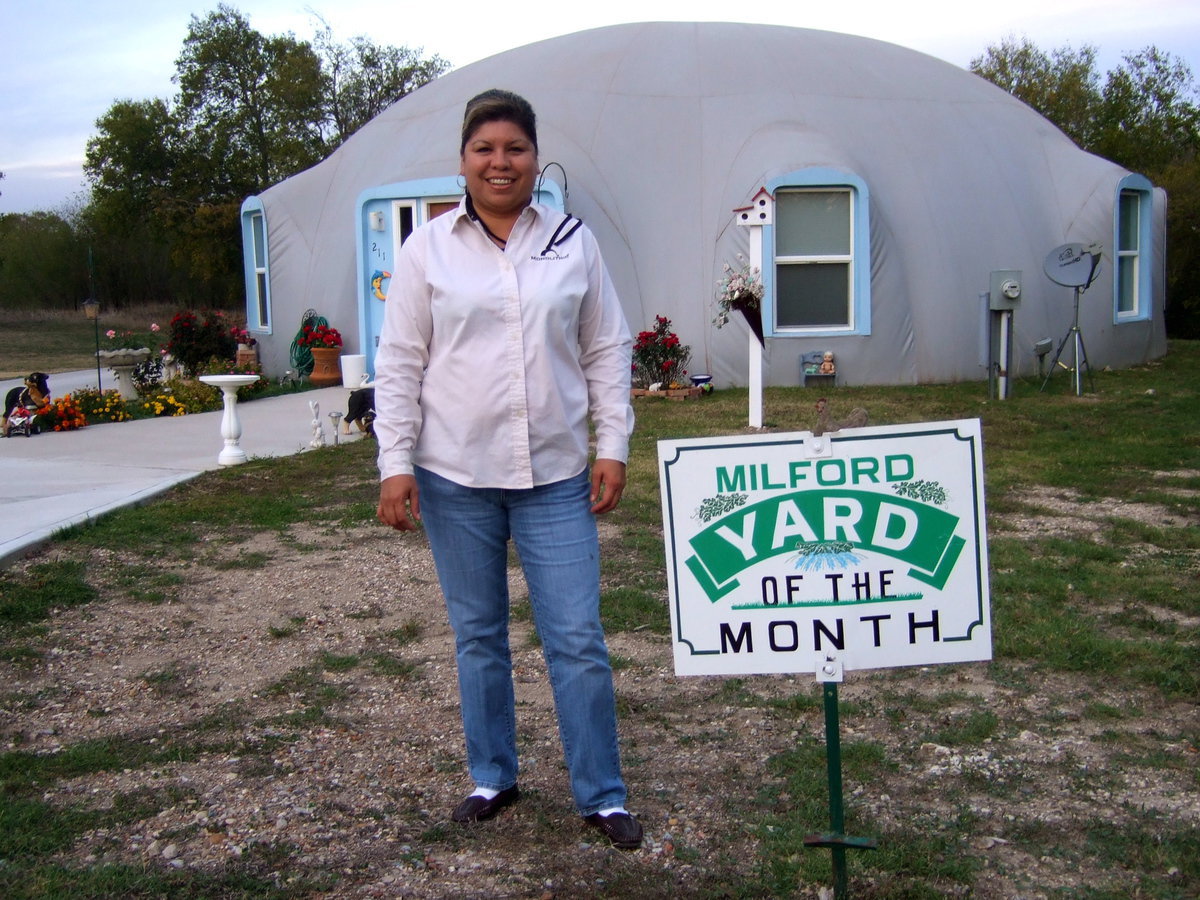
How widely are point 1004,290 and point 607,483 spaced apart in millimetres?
10193

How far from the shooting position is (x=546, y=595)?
294cm

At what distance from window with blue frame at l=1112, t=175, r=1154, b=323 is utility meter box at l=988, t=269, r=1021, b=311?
173 inches

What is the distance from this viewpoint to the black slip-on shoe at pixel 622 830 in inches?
116

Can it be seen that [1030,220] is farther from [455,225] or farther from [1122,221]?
[455,225]

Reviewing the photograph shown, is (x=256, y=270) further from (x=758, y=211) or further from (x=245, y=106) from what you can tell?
(x=245, y=106)

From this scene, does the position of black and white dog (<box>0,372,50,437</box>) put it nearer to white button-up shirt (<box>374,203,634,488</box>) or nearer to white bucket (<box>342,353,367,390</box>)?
white bucket (<box>342,353,367,390</box>)

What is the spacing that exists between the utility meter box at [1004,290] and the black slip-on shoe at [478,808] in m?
10.2

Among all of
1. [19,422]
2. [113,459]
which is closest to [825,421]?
[113,459]

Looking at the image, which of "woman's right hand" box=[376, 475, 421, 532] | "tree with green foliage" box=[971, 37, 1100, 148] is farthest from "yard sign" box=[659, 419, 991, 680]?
"tree with green foliage" box=[971, 37, 1100, 148]

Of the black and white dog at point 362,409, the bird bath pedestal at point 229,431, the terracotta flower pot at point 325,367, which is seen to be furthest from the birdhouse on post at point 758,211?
the terracotta flower pot at point 325,367

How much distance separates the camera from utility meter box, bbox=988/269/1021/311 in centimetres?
1201

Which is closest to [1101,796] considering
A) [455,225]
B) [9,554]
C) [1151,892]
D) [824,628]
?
[1151,892]

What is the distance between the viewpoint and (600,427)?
9.95 feet

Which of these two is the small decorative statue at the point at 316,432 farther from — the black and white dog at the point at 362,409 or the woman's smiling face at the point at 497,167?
the woman's smiling face at the point at 497,167
